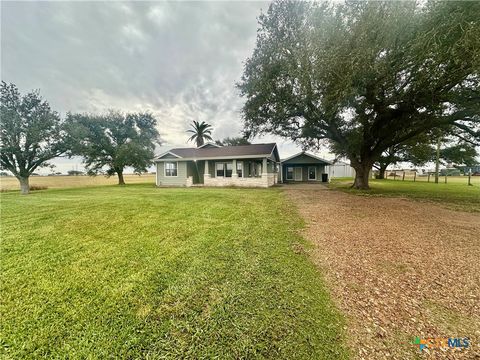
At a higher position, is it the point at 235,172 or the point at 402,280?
the point at 235,172

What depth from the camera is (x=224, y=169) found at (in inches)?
757

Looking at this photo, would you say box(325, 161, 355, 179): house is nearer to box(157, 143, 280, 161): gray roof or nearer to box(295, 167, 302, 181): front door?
box(295, 167, 302, 181): front door

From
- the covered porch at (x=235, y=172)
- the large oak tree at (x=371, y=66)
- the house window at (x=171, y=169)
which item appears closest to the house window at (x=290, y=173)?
the covered porch at (x=235, y=172)

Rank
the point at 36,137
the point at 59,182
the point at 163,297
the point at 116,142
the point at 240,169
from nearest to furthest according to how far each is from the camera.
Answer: the point at 163,297 → the point at 36,137 → the point at 240,169 → the point at 116,142 → the point at 59,182

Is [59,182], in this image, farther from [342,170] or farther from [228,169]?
[342,170]

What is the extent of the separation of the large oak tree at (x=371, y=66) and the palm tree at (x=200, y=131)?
23820mm

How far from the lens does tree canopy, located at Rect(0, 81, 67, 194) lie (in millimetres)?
14717

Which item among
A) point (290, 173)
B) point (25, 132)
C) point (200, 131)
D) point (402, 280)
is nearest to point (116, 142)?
point (25, 132)

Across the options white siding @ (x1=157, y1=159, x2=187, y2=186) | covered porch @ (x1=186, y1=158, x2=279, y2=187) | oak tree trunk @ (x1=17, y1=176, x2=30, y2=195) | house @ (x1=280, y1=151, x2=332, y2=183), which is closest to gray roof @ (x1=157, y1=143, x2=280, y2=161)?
covered porch @ (x1=186, y1=158, x2=279, y2=187)

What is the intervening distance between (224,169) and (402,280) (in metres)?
16.9

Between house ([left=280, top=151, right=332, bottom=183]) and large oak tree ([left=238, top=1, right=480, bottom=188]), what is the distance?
10797 mm

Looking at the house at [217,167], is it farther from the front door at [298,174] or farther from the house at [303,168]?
the front door at [298,174]

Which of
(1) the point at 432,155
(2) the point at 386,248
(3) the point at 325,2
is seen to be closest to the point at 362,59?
(3) the point at 325,2

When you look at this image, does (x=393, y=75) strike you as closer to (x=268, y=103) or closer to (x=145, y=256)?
(x=268, y=103)
